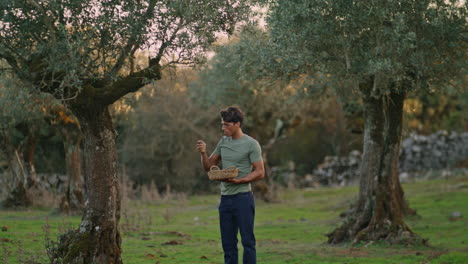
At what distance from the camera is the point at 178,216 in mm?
30938

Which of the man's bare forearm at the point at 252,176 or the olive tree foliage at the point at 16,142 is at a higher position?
the olive tree foliage at the point at 16,142

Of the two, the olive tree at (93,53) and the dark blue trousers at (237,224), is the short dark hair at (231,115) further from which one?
the olive tree at (93,53)

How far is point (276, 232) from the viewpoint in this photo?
75.8 feet

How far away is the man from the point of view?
372 inches

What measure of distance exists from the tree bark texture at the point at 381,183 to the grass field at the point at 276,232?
1.79 feet

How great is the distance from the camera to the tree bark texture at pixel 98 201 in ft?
39.0

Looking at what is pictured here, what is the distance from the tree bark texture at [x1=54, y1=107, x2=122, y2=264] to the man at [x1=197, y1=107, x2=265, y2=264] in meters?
3.10

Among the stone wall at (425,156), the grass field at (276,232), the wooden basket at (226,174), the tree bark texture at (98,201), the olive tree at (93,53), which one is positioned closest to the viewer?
the wooden basket at (226,174)

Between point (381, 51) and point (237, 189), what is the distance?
6.89 metres

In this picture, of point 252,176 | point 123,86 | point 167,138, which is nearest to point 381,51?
point 123,86

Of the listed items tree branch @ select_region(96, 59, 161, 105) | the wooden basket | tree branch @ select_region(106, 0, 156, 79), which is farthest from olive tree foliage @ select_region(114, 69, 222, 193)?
the wooden basket

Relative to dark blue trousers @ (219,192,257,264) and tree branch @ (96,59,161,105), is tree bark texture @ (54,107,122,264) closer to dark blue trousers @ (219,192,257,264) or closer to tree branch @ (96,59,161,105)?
tree branch @ (96,59,161,105)

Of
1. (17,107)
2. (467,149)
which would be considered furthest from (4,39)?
(467,149)

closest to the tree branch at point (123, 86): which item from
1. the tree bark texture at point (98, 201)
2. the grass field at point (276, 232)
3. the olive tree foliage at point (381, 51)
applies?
the tree bark texture at point (98, 201)
